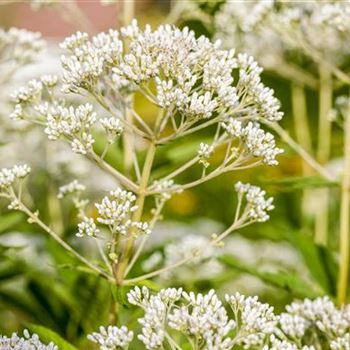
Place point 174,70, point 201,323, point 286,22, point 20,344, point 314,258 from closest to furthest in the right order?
point 201,323, point 20,344, point 174,70, point 314,258, point 286,22

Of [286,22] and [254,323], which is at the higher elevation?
[286,22]

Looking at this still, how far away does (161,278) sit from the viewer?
12.6 feet

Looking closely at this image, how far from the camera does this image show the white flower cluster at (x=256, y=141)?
7.04 ft

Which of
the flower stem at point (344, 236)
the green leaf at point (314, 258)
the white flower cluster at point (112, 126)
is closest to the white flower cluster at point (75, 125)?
the white flower cluster at point (112, 126)

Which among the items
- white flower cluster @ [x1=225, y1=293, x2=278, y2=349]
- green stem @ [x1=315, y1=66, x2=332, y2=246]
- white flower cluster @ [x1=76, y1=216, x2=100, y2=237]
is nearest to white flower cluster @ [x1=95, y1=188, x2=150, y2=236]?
white flower cluster @ [x1=76, y1=216, x2=100, y2=237]

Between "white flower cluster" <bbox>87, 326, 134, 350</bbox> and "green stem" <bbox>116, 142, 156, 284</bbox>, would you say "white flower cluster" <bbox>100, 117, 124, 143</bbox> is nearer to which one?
"green stem" <bbox>116, 142, 156, 284</bbox>

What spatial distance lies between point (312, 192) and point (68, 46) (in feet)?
9.64

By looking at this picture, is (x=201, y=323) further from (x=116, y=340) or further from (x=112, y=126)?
(x=112, y=126)

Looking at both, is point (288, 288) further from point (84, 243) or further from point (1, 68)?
point (1, 68)

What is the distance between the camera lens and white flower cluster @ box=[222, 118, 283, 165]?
2146mm

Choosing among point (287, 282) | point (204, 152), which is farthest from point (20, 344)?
point (287, 282)

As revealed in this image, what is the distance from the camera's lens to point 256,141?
2146mm

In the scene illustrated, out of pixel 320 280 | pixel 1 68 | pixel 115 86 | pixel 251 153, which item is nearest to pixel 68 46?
pixel 115 86

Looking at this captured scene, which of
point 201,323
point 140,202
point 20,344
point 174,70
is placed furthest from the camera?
point 140,202
